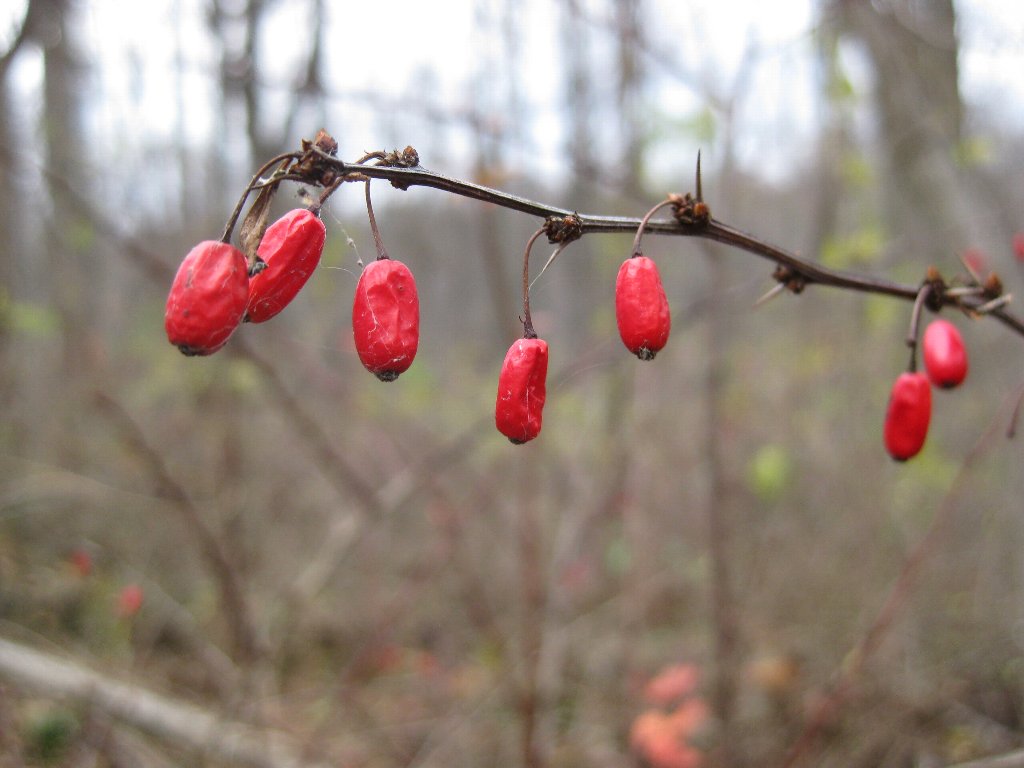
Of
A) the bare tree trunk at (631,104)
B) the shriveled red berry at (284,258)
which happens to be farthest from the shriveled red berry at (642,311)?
the bare tree trunk at (631,104)

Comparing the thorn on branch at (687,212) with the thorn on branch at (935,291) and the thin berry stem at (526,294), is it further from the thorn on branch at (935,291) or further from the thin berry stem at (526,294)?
the thorn on branch at (935,291)

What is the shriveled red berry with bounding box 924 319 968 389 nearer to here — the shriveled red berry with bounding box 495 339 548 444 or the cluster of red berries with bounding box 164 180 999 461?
the cluster of red berries with bounding box 164 180 999 461

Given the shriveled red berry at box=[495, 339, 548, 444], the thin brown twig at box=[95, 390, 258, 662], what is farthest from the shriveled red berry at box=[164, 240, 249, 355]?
the thin brown twig at box=[95, 390, 258, 662]

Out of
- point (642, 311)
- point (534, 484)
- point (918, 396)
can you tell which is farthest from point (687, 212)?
point (534, 484)

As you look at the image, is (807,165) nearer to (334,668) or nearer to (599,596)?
(599,596)

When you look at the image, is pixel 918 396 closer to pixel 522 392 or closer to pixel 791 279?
pixel 791 279

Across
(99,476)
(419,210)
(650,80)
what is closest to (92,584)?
(99,476)
